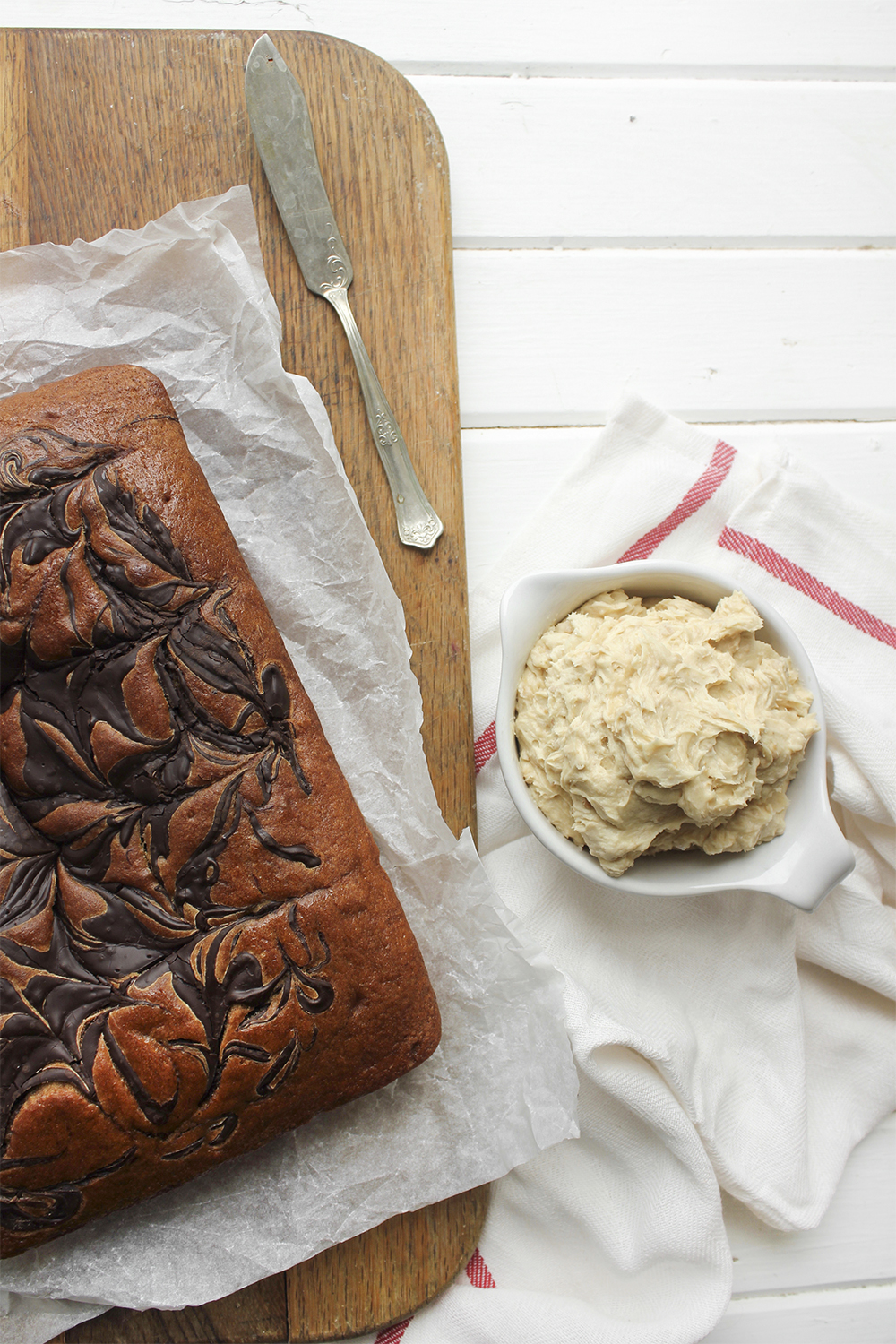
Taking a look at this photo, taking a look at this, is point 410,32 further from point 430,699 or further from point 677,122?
point 430,699

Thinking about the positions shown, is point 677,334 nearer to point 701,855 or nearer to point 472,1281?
point 701,855

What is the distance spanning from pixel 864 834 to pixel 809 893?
41cm

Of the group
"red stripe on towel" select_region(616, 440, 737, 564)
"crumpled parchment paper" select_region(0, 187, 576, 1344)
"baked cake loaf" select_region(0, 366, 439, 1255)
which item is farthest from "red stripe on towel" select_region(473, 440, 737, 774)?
"baked cake loaf" select_region(0, 366, 439, 1255)

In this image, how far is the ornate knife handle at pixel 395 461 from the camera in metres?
1.92

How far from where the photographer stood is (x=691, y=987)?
1972mm

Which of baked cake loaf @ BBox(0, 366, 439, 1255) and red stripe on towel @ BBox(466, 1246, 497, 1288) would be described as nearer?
baked cake loaf @ BBox(0, 366, 439, 1255)

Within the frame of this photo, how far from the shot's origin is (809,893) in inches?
67.0

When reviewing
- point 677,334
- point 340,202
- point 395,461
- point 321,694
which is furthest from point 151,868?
point 677,334

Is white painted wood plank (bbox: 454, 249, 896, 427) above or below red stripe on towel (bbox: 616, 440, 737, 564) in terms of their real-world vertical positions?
above

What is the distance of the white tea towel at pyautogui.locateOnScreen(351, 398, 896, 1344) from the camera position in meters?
1.87

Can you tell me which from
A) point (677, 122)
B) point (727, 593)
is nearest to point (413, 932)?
point (727, 593)

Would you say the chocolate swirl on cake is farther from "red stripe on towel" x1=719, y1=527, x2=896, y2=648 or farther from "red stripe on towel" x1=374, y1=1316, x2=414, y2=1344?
"red stripe on towel" x1=719, y1=527, x2=896, y2=648

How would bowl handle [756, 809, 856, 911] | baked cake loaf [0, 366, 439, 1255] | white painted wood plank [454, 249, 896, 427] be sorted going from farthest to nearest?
1. white painted wood plank [454, 249, 896, 427]
2. bowl handle [756, 809, 856, 911]
3. baked cake loaf [0, 366, 439, 1255]

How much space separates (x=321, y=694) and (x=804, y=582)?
112 centimetres
